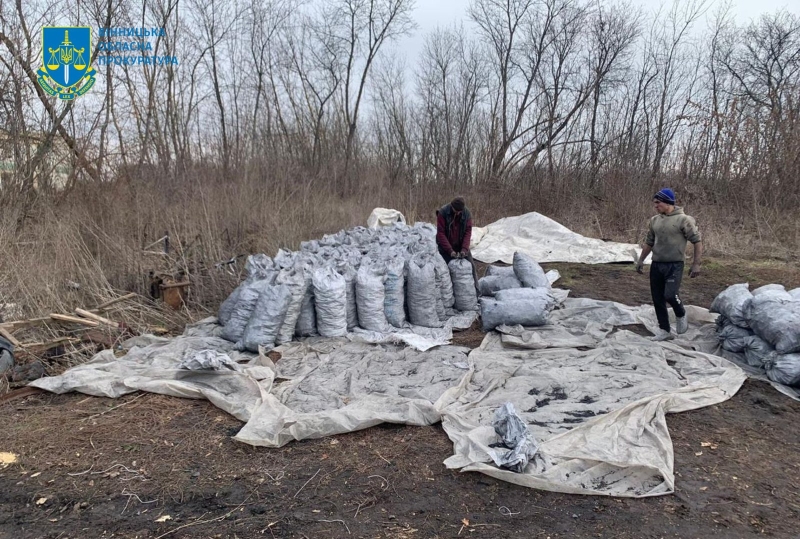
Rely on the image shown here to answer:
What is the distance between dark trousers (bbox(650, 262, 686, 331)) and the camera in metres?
4.41

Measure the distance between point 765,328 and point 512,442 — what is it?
2.46m

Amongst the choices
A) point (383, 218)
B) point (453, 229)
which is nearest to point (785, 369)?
point (453, 229)

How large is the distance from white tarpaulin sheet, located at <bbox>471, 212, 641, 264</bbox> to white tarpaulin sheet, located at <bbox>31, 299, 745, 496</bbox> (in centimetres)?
378

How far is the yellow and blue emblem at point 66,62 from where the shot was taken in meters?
7.20

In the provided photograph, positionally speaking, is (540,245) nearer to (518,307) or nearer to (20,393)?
(518,307)

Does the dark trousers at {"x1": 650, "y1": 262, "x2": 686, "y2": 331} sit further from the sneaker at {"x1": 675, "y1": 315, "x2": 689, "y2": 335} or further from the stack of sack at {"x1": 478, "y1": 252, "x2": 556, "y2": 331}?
the stack of sack at {"x1": 478, "y1": 252, "x2": 556, "y2": 331}

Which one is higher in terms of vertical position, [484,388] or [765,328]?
[765,328]

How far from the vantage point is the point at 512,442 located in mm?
2754

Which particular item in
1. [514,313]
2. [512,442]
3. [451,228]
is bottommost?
[512,442]

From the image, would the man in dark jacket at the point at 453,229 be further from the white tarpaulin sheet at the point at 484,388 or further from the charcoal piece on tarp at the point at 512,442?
the charcoal piece on tarp at the point at 512,442

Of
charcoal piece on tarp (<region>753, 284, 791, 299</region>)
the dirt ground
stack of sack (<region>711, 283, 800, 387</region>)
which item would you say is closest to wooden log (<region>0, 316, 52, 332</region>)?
the dirt ground

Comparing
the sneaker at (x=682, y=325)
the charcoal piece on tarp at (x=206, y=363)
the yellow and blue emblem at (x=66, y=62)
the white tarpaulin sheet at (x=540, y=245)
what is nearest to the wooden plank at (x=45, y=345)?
the charcoal piece on tarp at (x=206, y=363)

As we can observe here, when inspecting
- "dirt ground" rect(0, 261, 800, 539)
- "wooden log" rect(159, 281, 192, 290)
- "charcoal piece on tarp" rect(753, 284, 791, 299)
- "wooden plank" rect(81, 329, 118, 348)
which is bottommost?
"dirt ground" rect(0, 261, 800, 539)

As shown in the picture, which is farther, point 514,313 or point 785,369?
point 514,313
